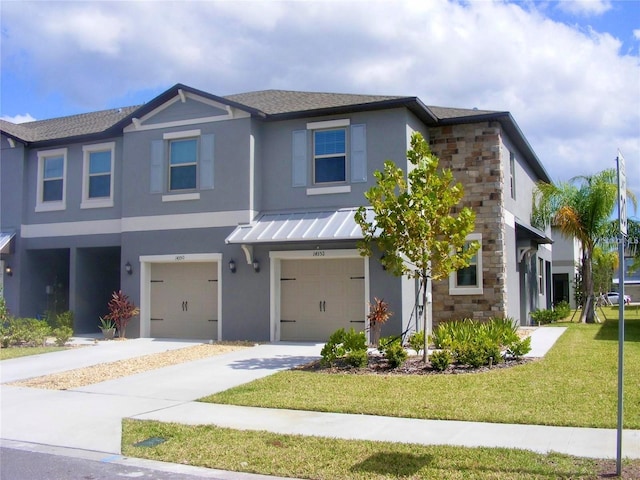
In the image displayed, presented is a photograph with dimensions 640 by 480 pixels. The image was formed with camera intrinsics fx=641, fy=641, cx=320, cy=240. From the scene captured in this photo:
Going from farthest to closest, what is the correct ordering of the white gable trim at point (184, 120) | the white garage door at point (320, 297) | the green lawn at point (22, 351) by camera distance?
the white gable trim at point (184, 120), the white garage door at point (320, 297), the green lawn at point (22, 351)

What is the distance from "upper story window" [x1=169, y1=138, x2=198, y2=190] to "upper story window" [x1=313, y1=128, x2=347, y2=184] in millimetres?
3541

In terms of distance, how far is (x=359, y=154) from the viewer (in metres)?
17.1

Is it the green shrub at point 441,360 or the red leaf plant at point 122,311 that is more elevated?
the red leaf plant at point 122,311

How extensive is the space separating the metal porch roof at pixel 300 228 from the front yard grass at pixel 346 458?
331 inches

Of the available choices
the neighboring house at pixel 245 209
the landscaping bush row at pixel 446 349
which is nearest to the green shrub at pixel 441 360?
the landscaping bush row at pixel 446 349

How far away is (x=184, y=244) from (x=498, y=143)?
9.47 metres

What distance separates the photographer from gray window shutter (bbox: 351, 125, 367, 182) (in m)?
17.0

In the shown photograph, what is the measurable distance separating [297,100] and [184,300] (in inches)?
267

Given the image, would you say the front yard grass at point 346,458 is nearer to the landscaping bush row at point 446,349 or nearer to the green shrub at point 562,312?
the landscaping bush row at point 446,349

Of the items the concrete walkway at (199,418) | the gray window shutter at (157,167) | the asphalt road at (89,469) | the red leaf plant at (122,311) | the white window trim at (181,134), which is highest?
the white window trim at (181,134)

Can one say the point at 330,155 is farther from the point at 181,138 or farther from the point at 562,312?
the point at 562,312

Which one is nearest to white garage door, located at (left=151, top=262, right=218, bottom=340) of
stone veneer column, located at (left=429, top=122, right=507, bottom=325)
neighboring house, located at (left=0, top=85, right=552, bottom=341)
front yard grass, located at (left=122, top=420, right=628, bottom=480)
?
neighboring house, located at (left=0, top=85, right=552, bottom=341)

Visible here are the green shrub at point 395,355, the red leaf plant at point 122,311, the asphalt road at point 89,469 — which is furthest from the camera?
the red leaf plant at point 122,311

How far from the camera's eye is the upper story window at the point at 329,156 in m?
17.4
